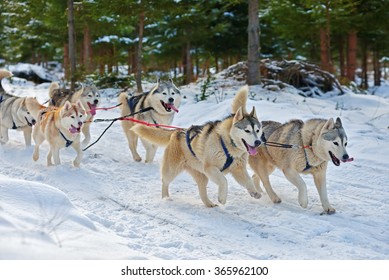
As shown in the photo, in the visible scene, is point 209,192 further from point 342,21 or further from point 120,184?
point 342,21

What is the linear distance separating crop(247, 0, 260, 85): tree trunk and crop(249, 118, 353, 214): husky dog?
8.56m

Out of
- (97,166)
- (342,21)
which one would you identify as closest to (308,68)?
(342,21)

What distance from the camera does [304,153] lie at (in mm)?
6102

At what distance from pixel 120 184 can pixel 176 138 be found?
→ 1371mm

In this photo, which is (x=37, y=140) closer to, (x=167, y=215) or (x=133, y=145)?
(x=133, y=145)

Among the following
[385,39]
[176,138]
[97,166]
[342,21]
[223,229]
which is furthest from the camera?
[385,39]

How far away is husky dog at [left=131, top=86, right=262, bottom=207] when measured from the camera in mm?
5773

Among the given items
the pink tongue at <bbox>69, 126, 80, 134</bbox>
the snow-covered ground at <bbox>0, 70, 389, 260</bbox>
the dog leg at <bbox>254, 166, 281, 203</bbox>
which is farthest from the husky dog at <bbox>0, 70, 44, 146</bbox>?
the dog leg at <bbox>254, 166, 281, 203</bbox>

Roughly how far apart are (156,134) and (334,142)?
2381mm

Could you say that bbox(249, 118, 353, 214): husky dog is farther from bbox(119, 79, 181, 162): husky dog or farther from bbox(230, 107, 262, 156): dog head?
bbox(119, 79, 181, 162): husky dog

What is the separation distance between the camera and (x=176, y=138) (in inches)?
250

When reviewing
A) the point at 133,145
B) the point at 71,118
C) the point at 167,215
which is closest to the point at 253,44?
the point at 133,145

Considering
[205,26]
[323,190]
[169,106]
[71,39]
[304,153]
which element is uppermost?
[205,26]

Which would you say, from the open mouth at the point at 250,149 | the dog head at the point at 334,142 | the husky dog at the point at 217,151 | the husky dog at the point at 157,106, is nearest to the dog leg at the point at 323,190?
the dog head at the point at 334,142
